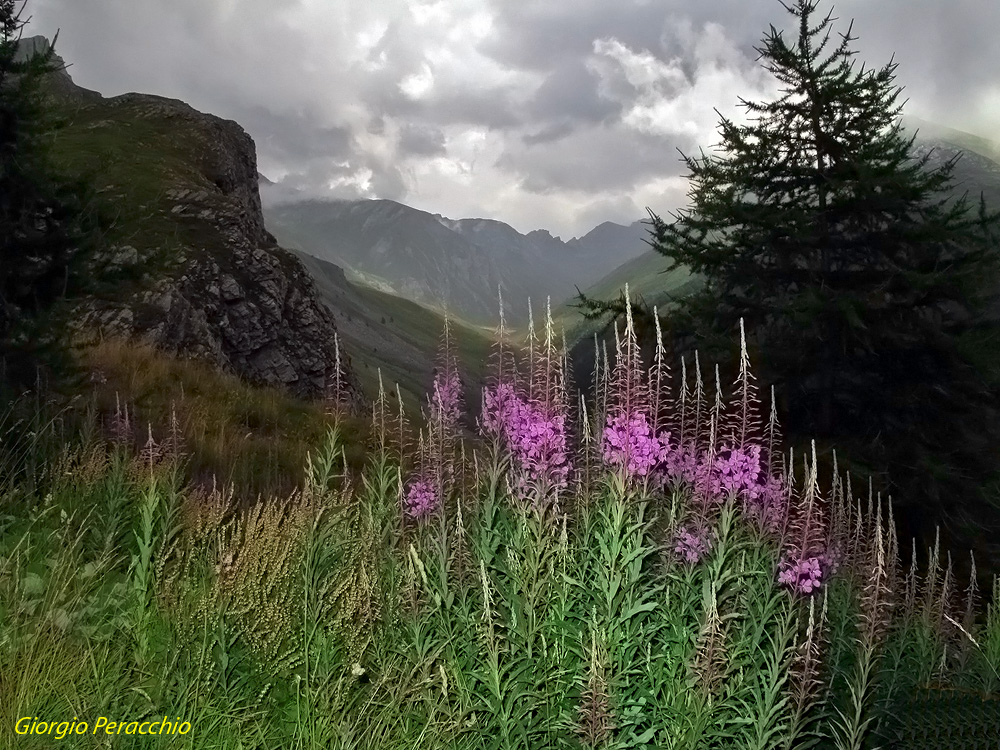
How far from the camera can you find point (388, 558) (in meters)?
4.47

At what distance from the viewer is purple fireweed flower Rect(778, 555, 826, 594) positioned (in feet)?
14.9

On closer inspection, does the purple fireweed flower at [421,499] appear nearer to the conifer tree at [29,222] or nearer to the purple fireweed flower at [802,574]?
the purple fireweed flower at [802,574]

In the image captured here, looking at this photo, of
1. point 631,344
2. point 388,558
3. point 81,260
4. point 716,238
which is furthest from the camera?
point 716,238

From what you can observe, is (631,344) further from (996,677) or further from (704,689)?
(996,677)

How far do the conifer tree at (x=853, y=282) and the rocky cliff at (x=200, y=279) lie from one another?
985 centimetres

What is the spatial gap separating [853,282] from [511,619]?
1398 cm

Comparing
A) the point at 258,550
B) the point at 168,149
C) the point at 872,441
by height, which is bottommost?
the point at 872,441

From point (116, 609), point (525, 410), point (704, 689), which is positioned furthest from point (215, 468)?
point (704, 689)

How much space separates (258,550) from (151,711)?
97 cm

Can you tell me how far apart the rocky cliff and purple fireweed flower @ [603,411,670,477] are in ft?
40.1

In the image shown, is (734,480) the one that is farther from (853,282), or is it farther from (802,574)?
(853,282)

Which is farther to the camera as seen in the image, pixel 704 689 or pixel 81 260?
pixel 81 260

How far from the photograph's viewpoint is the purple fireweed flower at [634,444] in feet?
13.0

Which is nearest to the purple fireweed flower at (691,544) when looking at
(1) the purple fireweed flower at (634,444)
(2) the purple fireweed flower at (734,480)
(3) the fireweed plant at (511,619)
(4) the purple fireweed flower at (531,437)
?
(3) the fireweed plant at (511,619)
